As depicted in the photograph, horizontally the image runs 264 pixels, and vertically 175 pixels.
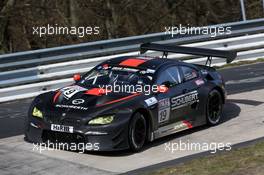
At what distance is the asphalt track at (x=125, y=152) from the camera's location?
29.0 feet

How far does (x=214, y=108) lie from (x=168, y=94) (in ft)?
5.21

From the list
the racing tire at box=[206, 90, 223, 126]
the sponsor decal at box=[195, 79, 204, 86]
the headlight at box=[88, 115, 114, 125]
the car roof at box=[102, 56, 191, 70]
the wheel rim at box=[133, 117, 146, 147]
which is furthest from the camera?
the racing tire at box=[206, 90, 223, 126]

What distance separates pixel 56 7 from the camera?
80.1 ft

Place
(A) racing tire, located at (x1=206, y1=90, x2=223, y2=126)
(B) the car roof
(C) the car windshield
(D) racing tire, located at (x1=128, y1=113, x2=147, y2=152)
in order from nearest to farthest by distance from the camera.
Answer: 1. (D) racing tire, located at (x1=128, y1=113, x2=147, y2=152)
2. (C) the car windshield
3. (B) the car roof
4. (A) racing tire, located at (x1=206, y1=90, x2=223, y2=126)

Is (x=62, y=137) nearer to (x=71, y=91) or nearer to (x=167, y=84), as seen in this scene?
(x=71, y=91)

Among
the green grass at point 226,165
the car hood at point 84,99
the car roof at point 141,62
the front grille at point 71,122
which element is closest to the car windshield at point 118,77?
the car roof at point 141,62

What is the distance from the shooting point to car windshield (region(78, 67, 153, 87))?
10203 millimetres

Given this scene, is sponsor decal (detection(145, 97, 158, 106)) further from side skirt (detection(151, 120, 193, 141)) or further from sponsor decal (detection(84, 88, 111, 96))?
sponsor decal (detection(84, 88, 111, 96))

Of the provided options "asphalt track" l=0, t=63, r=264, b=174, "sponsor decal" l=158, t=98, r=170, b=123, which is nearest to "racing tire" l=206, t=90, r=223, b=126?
"asphalt track" l=0, t=63, r=264, b=174

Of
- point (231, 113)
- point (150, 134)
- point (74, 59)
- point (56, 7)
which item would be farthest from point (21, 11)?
point (150, 134)

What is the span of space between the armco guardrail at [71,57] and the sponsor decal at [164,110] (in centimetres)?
499

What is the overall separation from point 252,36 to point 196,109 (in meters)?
8.35

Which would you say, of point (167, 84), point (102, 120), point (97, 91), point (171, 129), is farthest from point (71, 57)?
point (102, 120)

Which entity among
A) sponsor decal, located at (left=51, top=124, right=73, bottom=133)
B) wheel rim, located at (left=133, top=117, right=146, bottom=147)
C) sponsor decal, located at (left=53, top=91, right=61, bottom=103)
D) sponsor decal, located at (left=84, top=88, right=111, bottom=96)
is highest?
sponsor decal, located at (left=84, top=88, right=111, bottom=96)
